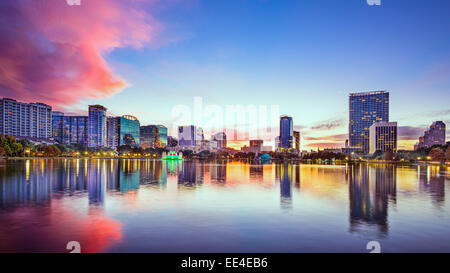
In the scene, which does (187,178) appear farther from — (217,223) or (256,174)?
(217,223)

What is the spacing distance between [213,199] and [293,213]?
7.46 meters

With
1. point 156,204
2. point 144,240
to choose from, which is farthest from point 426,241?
point 156,204

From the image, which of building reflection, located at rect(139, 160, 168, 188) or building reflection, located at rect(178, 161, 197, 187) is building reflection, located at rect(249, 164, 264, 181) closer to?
building reflection, located at rect(178, 161, 197, 187)

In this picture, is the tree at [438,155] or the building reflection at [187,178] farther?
the tree at [438,155]

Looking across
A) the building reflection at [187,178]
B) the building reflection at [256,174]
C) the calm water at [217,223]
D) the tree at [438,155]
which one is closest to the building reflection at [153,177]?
the building reflection at [187,178]

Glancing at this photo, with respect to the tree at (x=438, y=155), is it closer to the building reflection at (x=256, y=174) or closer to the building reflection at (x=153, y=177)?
the building reflection at (x=256, y=174)

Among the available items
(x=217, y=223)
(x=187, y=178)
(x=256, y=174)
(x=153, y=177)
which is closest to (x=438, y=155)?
(x=256, y=174)

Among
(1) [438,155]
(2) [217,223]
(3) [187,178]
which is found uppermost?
(2) [217,223]

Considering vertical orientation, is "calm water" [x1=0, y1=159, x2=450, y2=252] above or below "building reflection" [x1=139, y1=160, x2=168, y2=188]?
above

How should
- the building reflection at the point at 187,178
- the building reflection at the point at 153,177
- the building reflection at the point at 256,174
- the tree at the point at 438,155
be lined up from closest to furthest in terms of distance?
1. the building reflection at the point at 153,177
2. the building reflection at the point at 187,178
3. the building reflection at the point at 256,174
4. the tree at the point at 438,155

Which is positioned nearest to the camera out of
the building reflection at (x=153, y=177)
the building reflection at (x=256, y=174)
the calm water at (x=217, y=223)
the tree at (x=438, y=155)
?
the calm water at (x=217, y=223)

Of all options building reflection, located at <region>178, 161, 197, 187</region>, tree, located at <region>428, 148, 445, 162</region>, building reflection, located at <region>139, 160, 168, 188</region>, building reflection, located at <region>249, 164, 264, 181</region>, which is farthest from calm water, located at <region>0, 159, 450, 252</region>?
tree, located at <region>428, 148, 445, 162</region>
